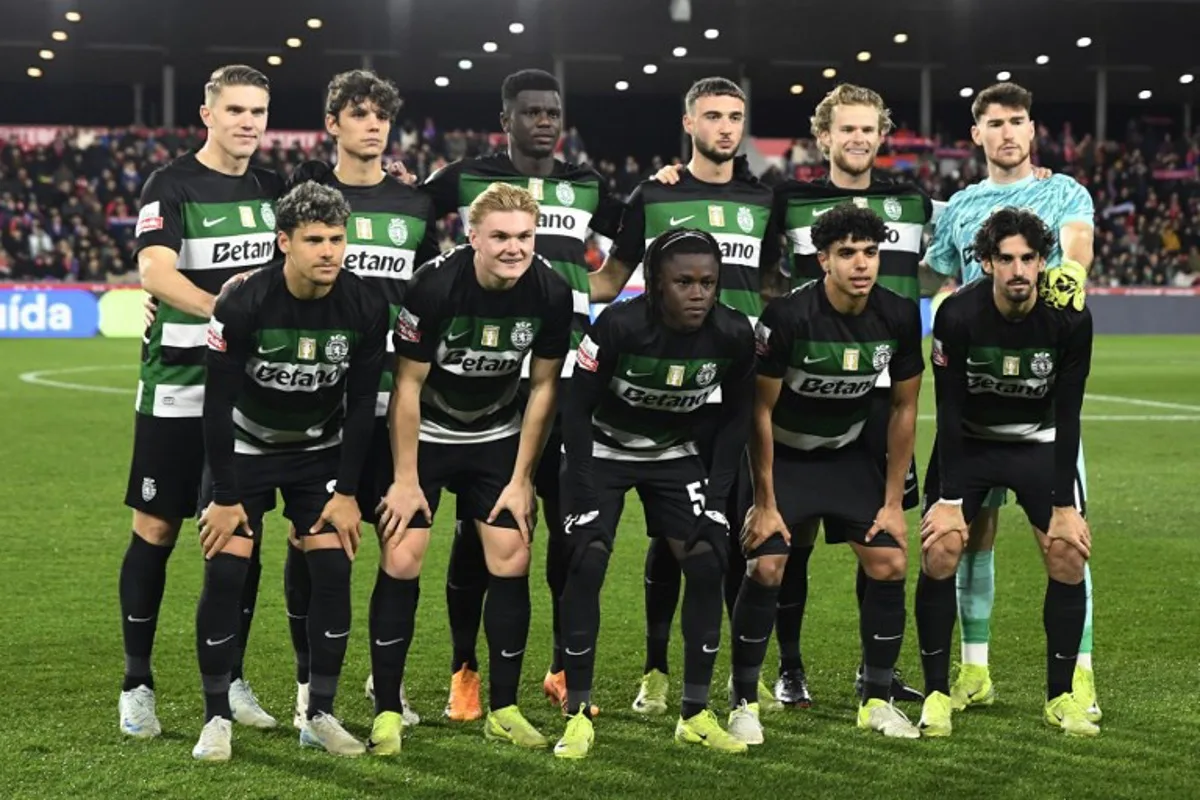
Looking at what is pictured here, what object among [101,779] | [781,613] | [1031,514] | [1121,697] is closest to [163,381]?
[101,779]

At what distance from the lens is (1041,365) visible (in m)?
5.50

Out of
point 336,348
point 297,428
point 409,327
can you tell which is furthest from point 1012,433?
point 297,428

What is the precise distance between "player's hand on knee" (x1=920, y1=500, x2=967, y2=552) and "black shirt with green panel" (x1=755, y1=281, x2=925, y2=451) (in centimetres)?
48

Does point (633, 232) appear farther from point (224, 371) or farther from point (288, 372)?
point (224, 371)

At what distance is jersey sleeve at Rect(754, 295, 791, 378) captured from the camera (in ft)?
18.0

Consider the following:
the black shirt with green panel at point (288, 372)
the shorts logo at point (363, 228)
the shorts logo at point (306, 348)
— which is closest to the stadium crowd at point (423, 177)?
the shorts logo at point (363, 228)

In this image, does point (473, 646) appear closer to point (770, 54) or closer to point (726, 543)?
point (726, 543)

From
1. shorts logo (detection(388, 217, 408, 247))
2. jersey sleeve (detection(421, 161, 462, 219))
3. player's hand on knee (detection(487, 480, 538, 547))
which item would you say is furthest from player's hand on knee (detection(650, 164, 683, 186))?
player's hand on knee (detection(487, 480, 538, 547))

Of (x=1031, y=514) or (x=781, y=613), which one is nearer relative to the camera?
(x=1031, y=514)

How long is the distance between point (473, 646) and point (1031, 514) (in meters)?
2.11

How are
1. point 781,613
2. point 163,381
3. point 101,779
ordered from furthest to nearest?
point 781,613, point 163,381, point 101,779

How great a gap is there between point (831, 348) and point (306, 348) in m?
1.80

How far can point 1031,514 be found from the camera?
18.7 ft

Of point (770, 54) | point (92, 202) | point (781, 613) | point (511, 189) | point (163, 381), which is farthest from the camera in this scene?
point (770, 54)
